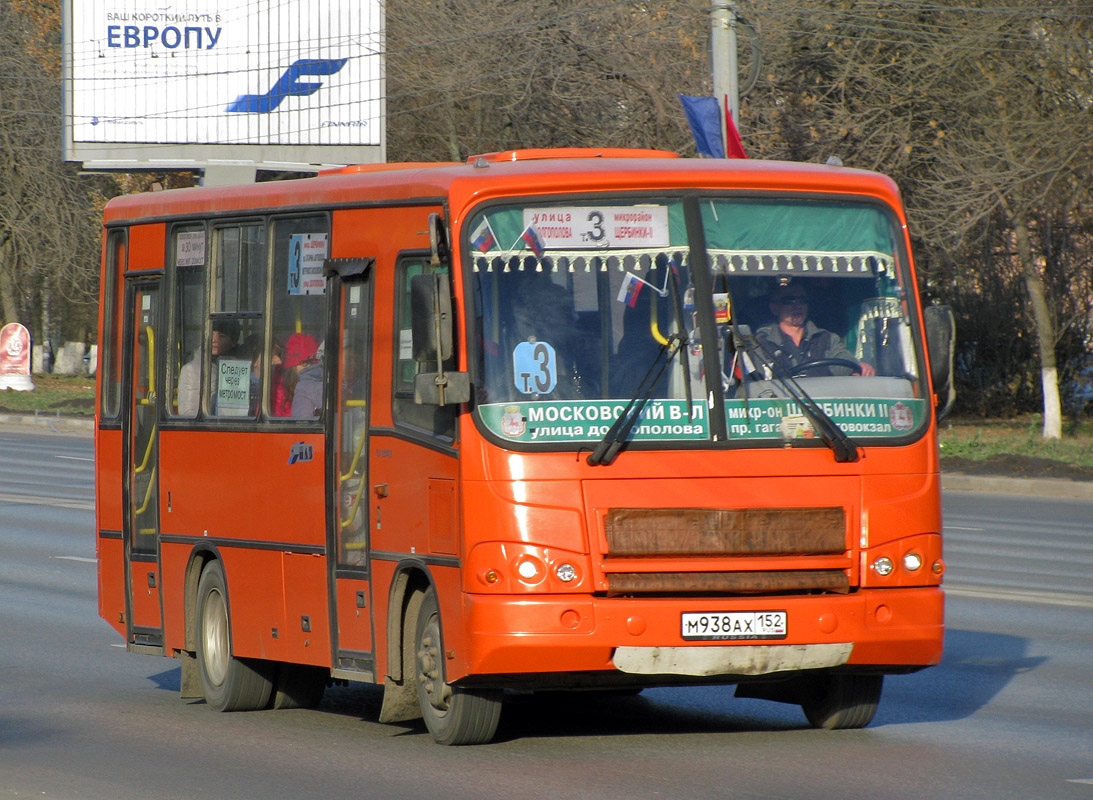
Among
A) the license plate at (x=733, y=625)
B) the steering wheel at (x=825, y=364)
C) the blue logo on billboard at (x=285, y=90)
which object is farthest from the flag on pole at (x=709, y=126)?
the blue logo on billboard at (x=285, y=90)

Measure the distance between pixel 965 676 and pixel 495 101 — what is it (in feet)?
89.2

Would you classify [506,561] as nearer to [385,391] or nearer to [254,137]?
[385,391]

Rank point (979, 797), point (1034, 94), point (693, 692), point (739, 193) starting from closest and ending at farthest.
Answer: point (979, 797), point (739, 193), point (693, 692), point (1034, 94)

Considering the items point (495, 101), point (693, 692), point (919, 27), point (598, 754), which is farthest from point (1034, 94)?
point (598, 754)

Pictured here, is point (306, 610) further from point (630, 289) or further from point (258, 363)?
point (630, 289)

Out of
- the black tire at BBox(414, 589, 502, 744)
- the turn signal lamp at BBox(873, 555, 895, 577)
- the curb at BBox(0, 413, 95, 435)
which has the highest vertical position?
the turn signal lamp at BBox(873, 555, 895, 577)

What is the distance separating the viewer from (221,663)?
9.22 metres

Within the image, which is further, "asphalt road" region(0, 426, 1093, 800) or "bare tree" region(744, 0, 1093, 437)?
"bare tree" region(744, 0, 1093, 437)

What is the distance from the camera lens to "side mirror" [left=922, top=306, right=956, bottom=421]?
770 cm

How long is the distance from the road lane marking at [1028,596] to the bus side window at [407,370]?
21.7 ft

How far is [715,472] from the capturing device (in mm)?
7219

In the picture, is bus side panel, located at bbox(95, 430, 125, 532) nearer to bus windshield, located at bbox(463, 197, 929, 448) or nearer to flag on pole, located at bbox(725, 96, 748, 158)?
bus windshield, located at bbox(463, 197, 929, 448)

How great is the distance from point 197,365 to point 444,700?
2.87 m

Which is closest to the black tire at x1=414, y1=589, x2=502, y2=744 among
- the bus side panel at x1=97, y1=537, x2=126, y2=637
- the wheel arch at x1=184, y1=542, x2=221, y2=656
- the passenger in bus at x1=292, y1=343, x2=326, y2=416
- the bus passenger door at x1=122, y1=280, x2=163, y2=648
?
the passenger in bus at x1=292, y1=343, x2=326, y2=416
